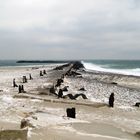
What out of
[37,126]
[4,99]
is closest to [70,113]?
[37,126]

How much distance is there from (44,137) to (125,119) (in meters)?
6.42

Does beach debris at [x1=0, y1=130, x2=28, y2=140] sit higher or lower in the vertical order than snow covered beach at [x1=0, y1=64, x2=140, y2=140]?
higher

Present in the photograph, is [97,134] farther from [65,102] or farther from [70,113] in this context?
[65,102]

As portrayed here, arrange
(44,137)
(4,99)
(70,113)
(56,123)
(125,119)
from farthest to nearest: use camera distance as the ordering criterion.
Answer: (4,99) < (125,119) < (70,113) < (56,123) < (44,137)

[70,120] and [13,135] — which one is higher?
[13,135]

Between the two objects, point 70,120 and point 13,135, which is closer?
point 13,135

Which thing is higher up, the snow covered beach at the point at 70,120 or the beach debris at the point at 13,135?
the beach debris at the point at 13,135

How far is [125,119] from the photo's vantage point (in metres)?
15.3

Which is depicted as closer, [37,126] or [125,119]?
[37,126]

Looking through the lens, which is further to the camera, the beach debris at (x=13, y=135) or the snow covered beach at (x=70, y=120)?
the snow covered beach at (x=70, y=120)

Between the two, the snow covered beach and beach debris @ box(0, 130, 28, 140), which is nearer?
beach debris @ box(0, 130, 28, 140)

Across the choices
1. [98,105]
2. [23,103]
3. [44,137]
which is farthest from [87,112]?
[44,137]

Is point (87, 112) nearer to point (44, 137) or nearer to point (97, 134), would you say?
point (97, 134)

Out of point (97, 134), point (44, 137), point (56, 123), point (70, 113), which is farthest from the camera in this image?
point (70, 113)
